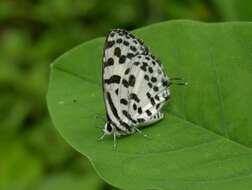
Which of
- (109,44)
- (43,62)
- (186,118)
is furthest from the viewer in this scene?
(43,62)

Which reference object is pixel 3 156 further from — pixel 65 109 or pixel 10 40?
pixel 65 109

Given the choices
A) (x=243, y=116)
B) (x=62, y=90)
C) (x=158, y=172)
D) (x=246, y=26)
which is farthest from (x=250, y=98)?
(x=62, y=90)

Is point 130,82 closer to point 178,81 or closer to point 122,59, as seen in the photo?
point 122,59

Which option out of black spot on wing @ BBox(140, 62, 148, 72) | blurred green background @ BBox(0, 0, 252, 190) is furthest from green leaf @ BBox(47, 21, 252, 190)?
blurred green background @ BBox(0, 0, 252, 190)

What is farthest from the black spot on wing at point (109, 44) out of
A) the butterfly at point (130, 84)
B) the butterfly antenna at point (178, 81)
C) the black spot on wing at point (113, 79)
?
the butterfly antenna at point (178, 81)

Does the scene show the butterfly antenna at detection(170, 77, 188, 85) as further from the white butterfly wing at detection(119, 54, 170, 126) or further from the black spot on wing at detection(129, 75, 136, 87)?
the black spot on wing at detection(129, 75, 136, 87)

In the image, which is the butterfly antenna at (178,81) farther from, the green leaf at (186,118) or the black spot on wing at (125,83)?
the black spot on wing at (125,83)

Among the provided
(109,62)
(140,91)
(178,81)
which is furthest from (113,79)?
(178,81)
